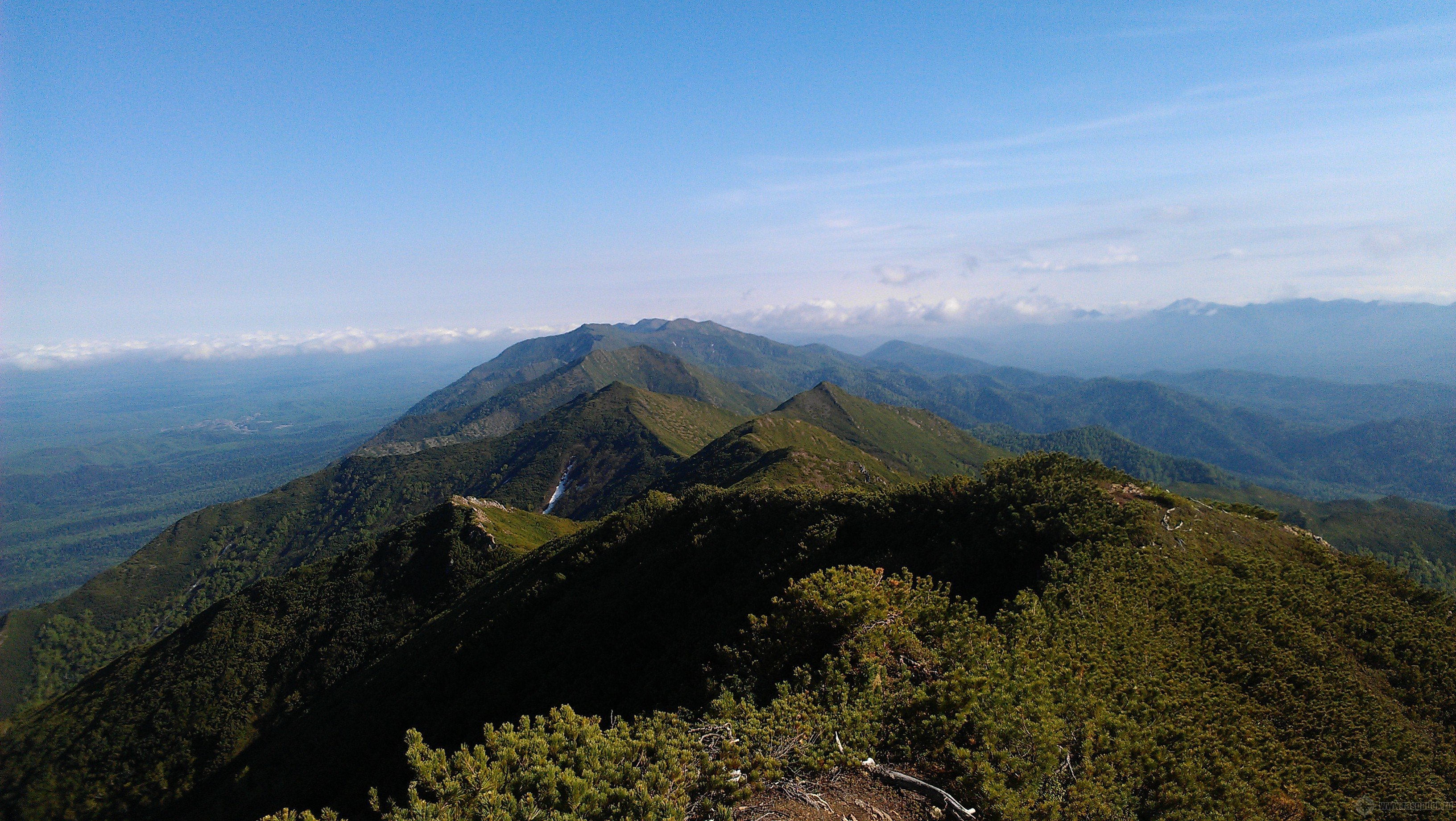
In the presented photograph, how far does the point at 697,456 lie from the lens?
18238cm

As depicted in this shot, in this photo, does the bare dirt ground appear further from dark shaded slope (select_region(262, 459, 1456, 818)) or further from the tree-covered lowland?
dark shaded slope (select_region(262, 459, 1456, 818))

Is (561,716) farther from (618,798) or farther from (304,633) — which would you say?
(304,633)

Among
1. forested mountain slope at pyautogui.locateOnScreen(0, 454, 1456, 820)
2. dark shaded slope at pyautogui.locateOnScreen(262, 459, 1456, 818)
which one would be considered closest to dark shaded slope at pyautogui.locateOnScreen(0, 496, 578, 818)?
forested mountain slope at pyautogui.locateOnScreen(0, 454, 1456, 820)

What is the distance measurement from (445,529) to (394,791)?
250ft

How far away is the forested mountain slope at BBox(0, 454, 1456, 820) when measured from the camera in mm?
15062

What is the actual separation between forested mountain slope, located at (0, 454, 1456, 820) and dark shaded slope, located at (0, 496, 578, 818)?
29.6 metres

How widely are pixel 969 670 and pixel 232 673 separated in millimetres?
117188

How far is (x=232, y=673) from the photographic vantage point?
3465 inches

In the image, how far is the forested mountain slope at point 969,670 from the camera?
1506cm

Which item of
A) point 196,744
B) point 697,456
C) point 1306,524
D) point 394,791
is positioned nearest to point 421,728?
point 394,791

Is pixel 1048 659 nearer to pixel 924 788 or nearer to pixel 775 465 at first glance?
pixel 924 788

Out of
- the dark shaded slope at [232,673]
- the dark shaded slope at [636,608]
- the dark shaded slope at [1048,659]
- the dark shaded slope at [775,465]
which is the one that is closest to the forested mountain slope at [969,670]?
the dark shaded slope at [1048,659]

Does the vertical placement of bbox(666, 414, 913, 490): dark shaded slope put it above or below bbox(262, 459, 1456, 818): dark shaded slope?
below

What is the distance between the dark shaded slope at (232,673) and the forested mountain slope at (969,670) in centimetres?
2962
